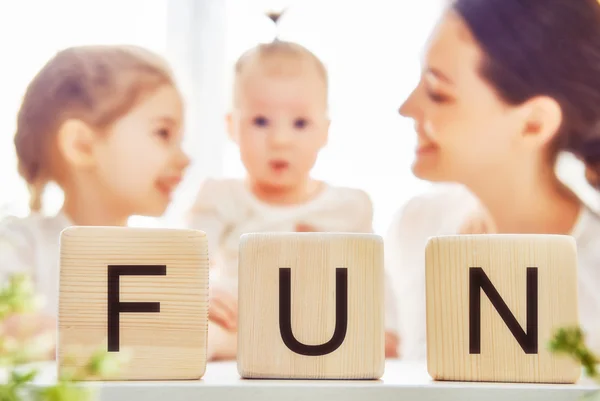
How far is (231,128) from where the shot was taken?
1.45 meters

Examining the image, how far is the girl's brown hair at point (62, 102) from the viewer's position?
1441 millimetres

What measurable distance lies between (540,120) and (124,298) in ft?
3.11

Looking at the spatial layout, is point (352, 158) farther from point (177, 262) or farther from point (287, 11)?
point (177, 262)

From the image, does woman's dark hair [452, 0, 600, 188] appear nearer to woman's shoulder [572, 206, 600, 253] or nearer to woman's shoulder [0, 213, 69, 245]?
woman's shoulder [572, 206, 600, 253]

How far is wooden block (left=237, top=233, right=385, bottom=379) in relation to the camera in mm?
882

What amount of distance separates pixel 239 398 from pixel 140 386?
114 mm

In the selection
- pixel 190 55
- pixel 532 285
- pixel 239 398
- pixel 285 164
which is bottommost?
pixel 239 398

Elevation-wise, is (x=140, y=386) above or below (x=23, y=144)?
below

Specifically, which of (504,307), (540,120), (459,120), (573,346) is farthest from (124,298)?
(540,120)

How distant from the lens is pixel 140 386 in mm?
806

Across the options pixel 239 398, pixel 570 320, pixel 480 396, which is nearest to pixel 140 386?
pixel 239 398

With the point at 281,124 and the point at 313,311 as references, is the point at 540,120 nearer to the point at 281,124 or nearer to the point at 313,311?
the point at 281,124

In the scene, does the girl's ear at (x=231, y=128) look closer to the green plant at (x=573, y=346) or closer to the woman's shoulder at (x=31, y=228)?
the woman's shoulder at (x=31, y=228)

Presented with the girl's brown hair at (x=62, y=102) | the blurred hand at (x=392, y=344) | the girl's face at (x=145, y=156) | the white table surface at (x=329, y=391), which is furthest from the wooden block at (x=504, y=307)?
the girl's brown hair at (x=62, y=102)
